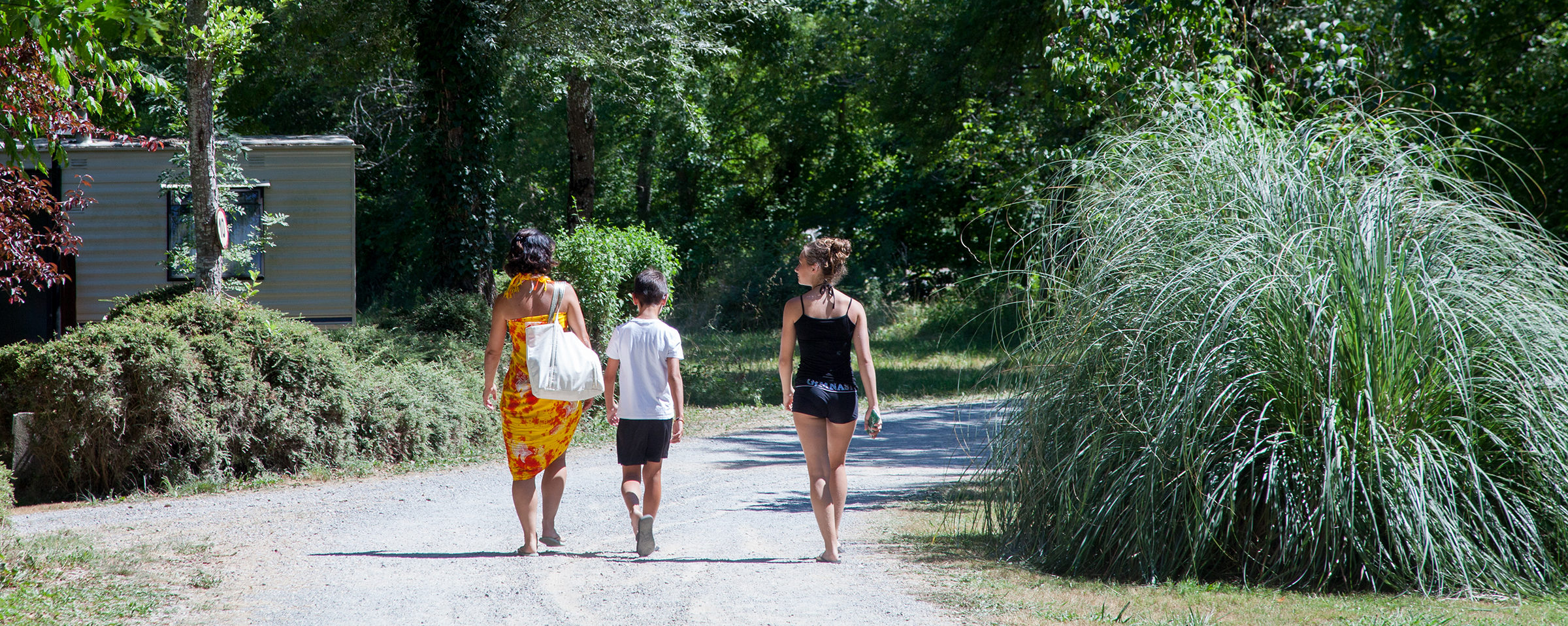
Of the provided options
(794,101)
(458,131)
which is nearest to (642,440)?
(458,131)

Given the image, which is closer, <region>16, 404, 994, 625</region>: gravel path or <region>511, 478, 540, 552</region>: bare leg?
<region>16, 404, 994, 625</region>: gravel path

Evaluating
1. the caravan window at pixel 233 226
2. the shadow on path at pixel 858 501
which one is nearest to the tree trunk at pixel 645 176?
the caravan window at pixel 233 226

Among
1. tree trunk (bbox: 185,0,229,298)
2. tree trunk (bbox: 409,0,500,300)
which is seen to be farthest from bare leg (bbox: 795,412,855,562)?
tree trunk (bbox: 409,0,500,300)

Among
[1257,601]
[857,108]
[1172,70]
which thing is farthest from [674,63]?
[857,108]

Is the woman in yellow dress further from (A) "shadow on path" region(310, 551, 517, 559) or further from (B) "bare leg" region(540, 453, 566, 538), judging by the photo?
(A) "shadow on path" region(310, 551, 517, 559)

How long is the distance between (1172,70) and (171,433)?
24.5 ft

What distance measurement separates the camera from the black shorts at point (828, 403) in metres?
5.19

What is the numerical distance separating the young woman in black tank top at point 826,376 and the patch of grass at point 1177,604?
1.89 feet

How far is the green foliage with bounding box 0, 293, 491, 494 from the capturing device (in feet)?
24.4

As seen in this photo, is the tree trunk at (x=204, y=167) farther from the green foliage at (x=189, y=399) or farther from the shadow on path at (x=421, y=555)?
the shadow on path at (x=421, y=555)

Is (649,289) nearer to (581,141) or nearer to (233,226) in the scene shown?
(233,226)

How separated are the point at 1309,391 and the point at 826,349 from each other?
Answer: 2212 millimetres

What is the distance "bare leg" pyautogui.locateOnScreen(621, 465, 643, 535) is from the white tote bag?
431 mm

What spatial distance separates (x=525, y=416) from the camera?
5.41m
